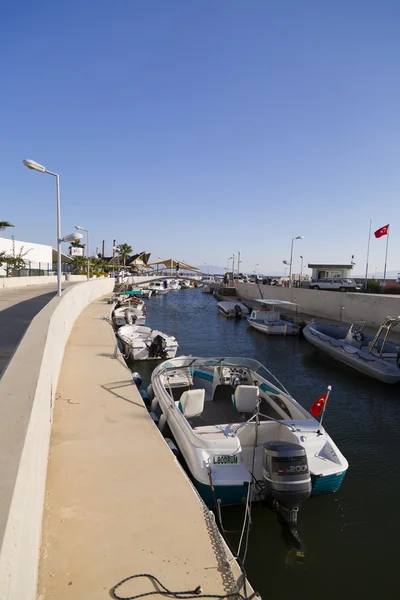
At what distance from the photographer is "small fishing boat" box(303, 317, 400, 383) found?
16.8m

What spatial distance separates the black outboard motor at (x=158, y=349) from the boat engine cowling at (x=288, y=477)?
532 inches

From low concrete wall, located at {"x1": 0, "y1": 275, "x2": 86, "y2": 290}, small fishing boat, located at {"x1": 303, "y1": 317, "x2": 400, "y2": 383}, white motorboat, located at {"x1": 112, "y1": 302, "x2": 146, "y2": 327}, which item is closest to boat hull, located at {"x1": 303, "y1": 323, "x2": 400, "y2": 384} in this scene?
small fishing boat, located at {"x1": 303, "y1": 317, "x2": 400, "y2": 383}

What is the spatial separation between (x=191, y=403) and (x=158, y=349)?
1009 cm

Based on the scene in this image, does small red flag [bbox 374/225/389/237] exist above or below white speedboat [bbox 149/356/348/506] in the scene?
above

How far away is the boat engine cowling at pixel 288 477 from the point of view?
244 inches

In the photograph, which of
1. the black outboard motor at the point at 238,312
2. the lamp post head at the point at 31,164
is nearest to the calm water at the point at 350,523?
the lamp post head at the point at 31,164

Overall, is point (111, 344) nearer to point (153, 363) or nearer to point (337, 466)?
point (153, 363)

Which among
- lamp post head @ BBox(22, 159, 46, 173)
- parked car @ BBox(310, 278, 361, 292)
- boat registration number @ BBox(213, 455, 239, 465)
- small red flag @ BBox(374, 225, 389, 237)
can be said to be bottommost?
boat registration number @ BBox(213, 455, 239, 465)

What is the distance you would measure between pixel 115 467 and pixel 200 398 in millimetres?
3734

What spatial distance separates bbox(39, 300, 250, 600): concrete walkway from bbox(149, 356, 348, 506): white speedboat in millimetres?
680

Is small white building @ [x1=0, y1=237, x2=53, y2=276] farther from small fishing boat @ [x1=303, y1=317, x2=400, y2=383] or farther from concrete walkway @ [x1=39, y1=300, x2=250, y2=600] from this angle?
concrete walkway @ [x1=39, y1=300, x2=250, y2=600]

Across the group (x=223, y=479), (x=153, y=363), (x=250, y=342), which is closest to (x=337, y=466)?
(x=223, y=479)

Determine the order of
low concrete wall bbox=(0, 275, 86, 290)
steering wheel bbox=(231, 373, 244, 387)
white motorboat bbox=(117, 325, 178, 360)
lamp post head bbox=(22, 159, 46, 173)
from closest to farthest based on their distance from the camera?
steering wheel bbox=(231, 373, 244, 387) → lamp post head bbox=(22, 159, 46, 173) → white motorboat bbox=(117, 325, 178, 360) → low concrete wall bbox=(0, 275, 86, 290)

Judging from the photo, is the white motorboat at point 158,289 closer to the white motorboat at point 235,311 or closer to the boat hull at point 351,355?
the white motorboat at point 235,311
